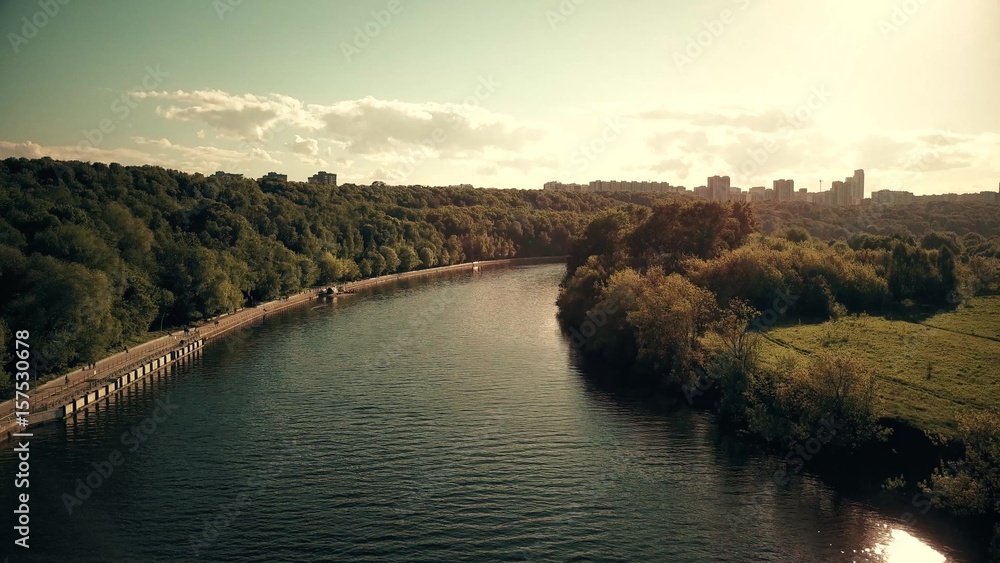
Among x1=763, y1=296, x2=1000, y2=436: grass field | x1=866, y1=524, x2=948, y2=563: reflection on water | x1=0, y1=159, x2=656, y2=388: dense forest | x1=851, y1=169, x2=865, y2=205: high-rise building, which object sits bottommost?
x1=866, y1=524, x2=948, y2=563: reflection on water

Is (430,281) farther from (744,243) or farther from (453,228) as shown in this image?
(744,243)

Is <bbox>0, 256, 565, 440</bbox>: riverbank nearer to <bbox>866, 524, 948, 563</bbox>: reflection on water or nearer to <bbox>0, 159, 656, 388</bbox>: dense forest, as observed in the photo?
<bbox>0, 159, 656, 388</bbox>: dense forest

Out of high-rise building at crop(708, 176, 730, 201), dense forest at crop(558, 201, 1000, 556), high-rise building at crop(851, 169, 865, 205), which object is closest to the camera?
dense forest at crop(558, 201, 1000, 556)

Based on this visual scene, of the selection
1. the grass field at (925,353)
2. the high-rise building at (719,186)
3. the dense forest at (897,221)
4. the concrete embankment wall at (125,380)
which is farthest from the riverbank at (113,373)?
Answer: the high-rise building at (719,186)

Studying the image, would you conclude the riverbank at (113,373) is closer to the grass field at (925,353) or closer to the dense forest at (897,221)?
the grass field at (925,353)

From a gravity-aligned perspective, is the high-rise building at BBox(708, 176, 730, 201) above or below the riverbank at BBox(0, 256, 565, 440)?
above

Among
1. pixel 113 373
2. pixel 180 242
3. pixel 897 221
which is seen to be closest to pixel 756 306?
pixel 113 373

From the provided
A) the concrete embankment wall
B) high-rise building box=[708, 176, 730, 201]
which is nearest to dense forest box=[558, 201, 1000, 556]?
the concrete embankment wall
